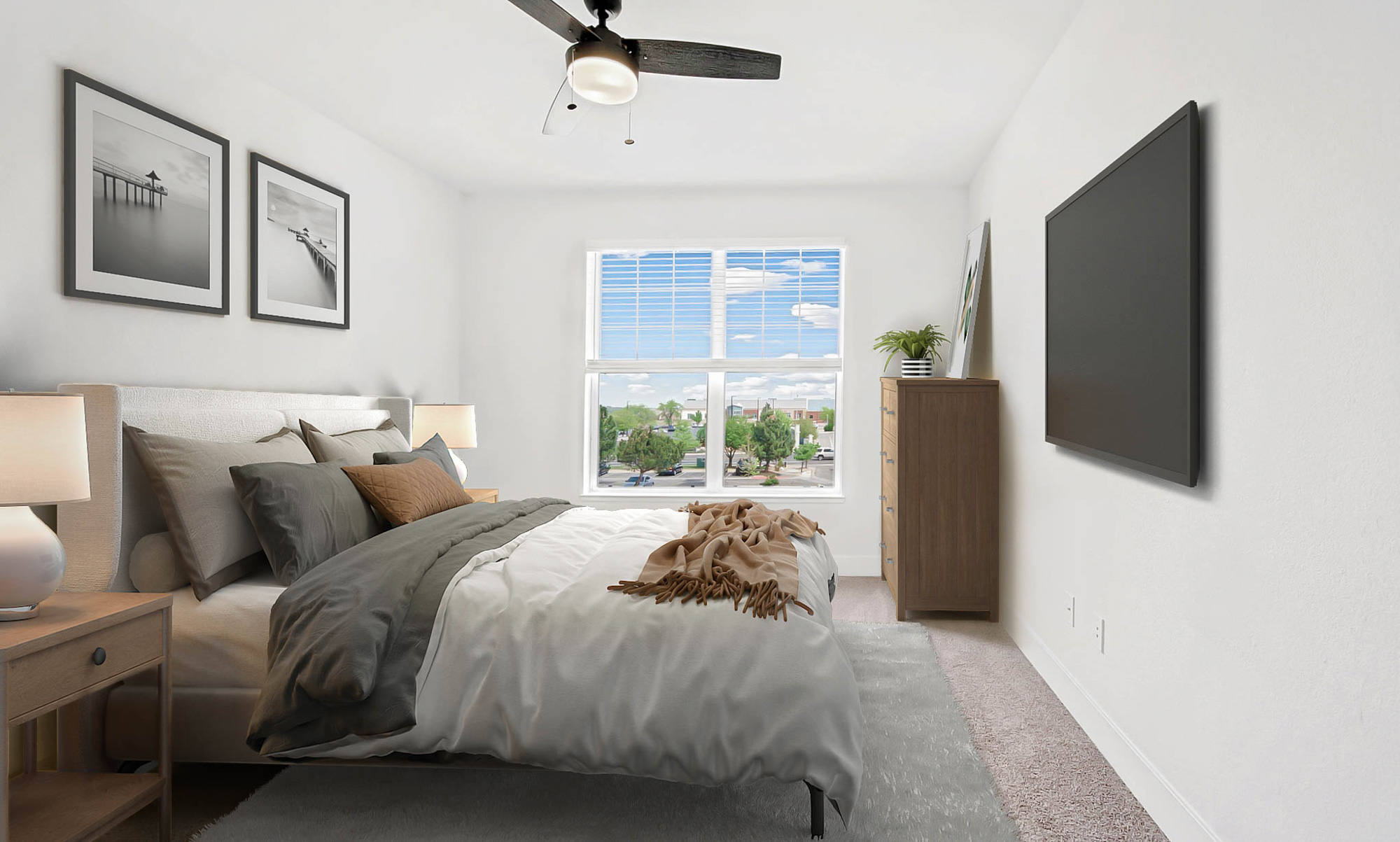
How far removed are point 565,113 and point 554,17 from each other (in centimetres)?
58

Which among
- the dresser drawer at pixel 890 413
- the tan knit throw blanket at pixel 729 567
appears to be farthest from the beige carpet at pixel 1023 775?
the dresser drawer at pixel 890 413

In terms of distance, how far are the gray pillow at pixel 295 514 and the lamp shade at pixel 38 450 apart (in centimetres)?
53

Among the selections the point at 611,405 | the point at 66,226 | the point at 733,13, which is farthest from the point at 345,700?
Result: the point at 611,405

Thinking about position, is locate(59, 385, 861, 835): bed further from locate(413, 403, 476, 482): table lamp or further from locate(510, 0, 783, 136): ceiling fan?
locate(413, 403, 476, 482): table lamp

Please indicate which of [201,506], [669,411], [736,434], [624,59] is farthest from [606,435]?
[624,59]

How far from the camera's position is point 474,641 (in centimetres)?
204

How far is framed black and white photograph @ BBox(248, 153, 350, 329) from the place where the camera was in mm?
3270

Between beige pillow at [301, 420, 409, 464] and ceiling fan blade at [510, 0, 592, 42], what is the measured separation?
1.72 meters

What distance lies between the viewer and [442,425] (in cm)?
426

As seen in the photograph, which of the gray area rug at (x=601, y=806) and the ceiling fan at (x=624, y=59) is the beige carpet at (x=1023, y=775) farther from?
the ceiling fan at (x=624, y=59)

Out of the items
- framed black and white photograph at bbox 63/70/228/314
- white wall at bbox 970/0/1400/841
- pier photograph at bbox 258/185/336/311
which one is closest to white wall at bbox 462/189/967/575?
pier photograph at bbox 258/185/336/311

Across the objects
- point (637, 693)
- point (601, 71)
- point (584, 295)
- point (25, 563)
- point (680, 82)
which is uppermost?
point (680, 82)

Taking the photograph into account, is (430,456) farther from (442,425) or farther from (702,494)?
(702,494)

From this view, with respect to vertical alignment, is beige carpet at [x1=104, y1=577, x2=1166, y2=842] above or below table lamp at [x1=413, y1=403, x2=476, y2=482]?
below
